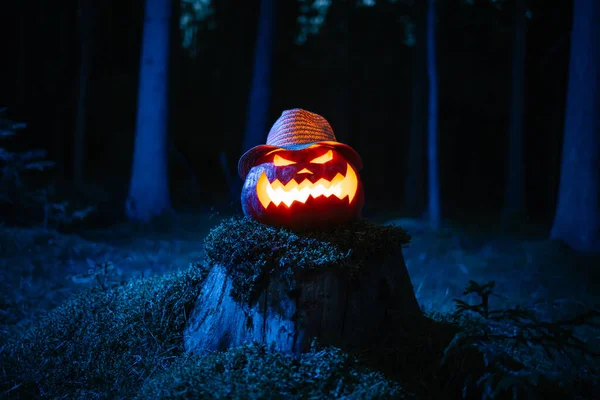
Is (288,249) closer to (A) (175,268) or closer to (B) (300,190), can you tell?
(B) (300,190)

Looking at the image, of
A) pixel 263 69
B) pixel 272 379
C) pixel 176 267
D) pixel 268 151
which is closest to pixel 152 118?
pixel 263 69

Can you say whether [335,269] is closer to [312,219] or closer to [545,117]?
[312,219]

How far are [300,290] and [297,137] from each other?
133 centimetres

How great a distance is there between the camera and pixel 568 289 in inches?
217

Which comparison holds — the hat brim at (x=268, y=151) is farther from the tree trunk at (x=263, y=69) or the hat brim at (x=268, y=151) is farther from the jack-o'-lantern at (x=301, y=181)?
the tree trunk at (x=263, y=69)

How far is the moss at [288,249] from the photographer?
2.90 metres

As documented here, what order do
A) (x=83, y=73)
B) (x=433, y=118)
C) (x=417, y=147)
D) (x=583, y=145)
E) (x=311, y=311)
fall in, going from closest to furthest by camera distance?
(x=311, y=311), (x=583, y=145), (x=433, y=118), (x=83, y=73), (x=417, y=147)

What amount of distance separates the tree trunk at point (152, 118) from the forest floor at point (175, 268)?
1086mm

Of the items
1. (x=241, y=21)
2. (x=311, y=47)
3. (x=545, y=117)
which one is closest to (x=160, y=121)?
(x=241, y=21)

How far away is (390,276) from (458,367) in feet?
2.67

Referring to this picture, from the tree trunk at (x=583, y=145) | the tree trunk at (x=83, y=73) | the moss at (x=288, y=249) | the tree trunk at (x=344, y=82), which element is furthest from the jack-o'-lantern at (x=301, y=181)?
the tree trunk at (x=344, y=82)

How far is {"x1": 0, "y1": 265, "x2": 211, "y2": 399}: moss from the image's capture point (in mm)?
2875

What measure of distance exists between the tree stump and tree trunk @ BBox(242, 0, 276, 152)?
25.2 ft

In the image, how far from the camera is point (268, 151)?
360 centimetres
